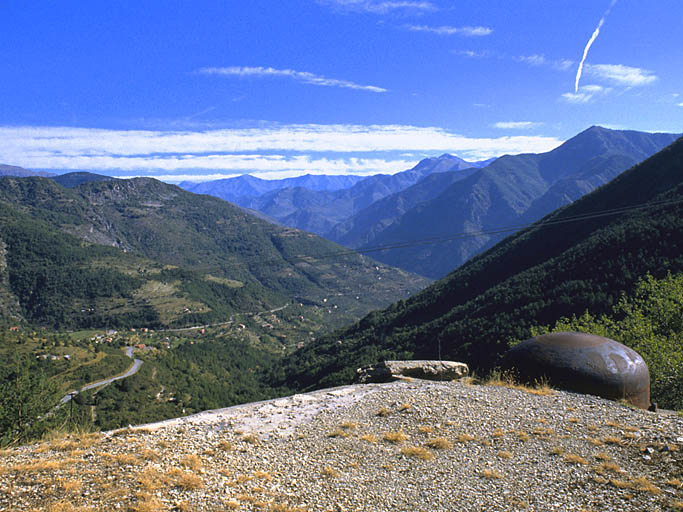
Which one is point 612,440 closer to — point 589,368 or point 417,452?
point 589,368

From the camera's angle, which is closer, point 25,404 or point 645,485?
point 645,485

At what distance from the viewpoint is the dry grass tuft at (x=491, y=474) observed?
1001cm

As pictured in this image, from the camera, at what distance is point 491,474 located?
1013cm

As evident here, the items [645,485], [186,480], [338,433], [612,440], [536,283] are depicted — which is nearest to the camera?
[645,485]

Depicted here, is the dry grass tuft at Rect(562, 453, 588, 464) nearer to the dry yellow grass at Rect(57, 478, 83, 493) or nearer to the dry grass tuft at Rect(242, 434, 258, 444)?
the dry grass tuft at Rect(242, 434, 258, 444)

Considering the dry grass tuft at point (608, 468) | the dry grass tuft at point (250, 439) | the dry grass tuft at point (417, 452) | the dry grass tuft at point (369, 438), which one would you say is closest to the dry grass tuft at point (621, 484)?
the dry grass tuft at point (608, 468)

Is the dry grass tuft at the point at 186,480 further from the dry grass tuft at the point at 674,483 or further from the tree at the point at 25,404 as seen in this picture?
the tree at the point at 25,404

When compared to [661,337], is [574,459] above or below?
above

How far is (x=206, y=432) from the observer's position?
12789mm

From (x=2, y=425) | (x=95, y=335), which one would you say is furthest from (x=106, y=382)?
(x=2, y=425)

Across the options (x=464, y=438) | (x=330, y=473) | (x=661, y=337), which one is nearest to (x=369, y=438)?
(x=330, y=473)

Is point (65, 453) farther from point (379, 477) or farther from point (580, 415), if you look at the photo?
point (580, 415)

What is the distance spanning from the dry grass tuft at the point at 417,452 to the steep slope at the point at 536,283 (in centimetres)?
3391

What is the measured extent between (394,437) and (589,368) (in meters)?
8.85
